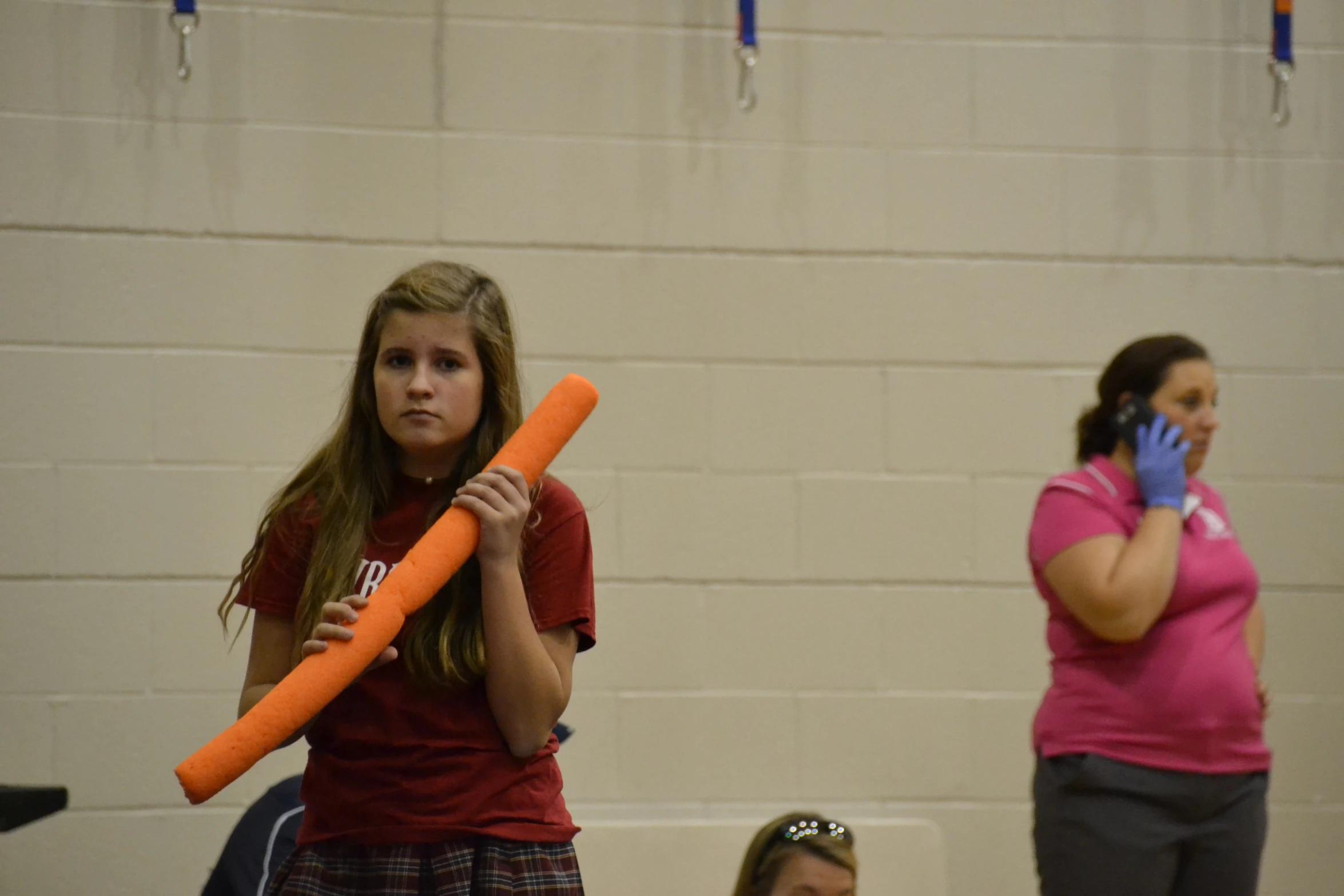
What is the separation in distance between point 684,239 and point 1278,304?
137 cm

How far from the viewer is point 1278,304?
295 cm

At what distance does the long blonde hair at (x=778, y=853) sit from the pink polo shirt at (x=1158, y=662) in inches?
14.3

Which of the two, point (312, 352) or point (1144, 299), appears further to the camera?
point (1144, 299)

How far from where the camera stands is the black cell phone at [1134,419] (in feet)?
6.84

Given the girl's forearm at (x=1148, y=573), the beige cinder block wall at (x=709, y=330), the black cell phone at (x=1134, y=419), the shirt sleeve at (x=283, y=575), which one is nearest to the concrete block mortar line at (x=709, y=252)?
the beige cinder block wall at (x=709, y=330)

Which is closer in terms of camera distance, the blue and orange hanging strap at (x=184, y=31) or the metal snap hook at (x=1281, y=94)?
the blue and orange hanging strap at (x=184, y=31)

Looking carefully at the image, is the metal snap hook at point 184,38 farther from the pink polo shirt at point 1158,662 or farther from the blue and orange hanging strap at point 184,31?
the pink polo shirt at point 1158,662

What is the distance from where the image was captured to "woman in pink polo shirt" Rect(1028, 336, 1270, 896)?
1.92m

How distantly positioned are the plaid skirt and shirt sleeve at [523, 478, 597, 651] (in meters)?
0.23

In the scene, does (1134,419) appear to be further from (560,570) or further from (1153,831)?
(560,570)

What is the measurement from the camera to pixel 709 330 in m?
2.85

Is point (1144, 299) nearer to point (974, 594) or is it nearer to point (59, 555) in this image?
point (974, 594)

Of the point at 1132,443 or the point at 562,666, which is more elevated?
the point at 1132,443

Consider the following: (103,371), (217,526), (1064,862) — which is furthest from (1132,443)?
(103,371)
